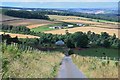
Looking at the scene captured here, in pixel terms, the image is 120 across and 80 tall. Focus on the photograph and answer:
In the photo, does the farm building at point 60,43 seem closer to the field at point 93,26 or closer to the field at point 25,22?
the field at point 93,26

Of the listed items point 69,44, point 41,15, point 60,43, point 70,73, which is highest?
point 41,15

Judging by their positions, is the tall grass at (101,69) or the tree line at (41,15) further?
the tree line at (41,15)

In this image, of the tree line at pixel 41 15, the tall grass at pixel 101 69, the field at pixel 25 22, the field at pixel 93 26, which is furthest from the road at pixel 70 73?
the field at pixel 25 22

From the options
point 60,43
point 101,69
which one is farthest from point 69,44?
point 101,69

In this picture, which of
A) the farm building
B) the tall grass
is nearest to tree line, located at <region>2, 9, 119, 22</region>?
the farm building

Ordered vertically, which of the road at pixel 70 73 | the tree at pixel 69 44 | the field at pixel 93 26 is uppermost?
the field at pixel 93 26

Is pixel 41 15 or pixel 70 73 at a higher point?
pixel 41 15

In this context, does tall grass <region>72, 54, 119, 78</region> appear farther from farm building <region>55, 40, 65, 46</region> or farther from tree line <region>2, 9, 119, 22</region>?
farm building <region>55, 40, 65, 46</region>

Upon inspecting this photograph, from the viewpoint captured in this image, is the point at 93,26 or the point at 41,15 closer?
the point at 93,26

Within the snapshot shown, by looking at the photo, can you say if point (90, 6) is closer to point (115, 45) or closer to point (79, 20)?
point (79, 20)

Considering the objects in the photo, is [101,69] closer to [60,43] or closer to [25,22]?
[60,43]

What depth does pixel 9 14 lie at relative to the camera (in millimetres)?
51625

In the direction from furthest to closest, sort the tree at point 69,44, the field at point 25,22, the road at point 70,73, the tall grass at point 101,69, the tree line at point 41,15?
the tree at point 69,44, the field at point 25,22, the tree line at point 41,15, the road at point 70,73, the tall grass at point 101,69

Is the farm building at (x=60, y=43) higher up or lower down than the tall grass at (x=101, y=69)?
lower down
